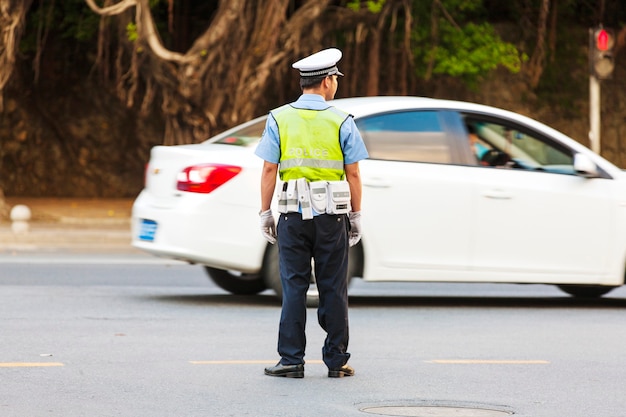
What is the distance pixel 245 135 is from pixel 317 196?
3.99 meters

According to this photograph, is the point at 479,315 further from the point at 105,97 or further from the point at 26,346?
Result: the point at 105,97

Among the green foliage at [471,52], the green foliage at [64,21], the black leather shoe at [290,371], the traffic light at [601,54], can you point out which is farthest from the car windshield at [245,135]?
the green foliage at [64,21]

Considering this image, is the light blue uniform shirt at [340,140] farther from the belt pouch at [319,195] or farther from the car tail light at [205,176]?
the car tail light at [205,176]

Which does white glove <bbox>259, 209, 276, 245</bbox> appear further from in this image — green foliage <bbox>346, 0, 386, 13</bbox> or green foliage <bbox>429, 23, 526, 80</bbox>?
green foliage <bbox>429, 23, 526, 80</bbox>

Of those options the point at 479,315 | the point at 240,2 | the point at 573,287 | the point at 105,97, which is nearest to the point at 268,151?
the point at 479,315

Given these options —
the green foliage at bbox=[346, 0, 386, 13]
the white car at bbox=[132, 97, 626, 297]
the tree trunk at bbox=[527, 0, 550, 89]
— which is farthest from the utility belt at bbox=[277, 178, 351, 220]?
the tree trunk at bbox=[527, 0, 550, 89]

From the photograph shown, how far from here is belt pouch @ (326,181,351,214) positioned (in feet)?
23.6

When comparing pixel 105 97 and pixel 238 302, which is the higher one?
pixel 105 97

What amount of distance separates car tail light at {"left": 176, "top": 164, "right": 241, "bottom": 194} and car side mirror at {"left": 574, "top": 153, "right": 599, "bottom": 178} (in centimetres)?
270

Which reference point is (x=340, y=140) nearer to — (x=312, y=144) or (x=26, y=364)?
(x=312, y=144)

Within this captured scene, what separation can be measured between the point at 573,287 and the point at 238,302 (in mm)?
3174

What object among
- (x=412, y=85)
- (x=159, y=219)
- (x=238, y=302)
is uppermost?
(x=412, y=85)

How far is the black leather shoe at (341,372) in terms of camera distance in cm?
739

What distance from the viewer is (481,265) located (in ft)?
35.8
